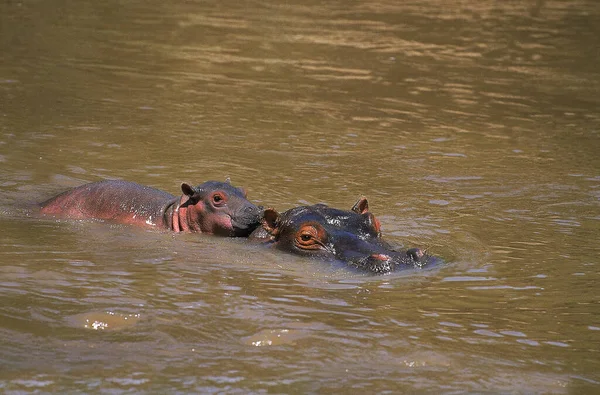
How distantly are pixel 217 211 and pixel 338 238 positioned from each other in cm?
116

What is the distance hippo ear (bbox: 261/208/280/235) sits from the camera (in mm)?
7750

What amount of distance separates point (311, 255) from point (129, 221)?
1734 millimetres

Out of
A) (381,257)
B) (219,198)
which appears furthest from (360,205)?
(219,198)

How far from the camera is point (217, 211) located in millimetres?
8109

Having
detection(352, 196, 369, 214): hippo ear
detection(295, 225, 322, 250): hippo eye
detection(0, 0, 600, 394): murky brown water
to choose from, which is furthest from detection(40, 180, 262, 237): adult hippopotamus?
detection(352, 196, 369, 214): hippo ear

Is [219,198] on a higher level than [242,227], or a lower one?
higher

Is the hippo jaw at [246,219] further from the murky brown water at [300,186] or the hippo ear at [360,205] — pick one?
the hippo ear at [360,205]

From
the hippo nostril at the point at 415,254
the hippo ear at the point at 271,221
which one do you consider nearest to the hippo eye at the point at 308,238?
the hippo ear at the point at 271,221

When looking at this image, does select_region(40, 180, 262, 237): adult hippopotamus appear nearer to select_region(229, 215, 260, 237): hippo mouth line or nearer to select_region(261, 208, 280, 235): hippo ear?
select_region(229, 215, 260, 237): hippo mouth line

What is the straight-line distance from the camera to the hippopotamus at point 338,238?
709 centimetres

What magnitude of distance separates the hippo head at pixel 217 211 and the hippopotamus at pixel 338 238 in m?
0.22

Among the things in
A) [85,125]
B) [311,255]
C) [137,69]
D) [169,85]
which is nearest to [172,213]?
[311,255]

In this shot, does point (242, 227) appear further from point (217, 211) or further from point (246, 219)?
point (217, 211)

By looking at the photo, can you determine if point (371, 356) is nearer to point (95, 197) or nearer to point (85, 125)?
point (95, 197)
